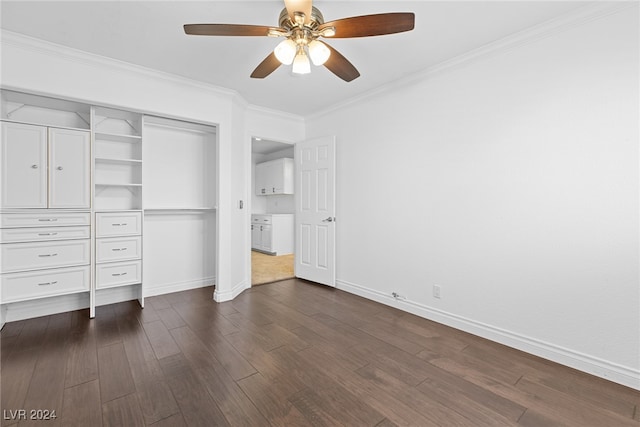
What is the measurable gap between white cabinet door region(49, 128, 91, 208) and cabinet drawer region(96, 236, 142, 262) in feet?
1.38

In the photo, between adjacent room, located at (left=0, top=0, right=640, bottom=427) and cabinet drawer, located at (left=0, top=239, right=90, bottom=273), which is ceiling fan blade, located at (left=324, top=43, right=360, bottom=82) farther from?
cabinet drawer, located at (left=0, top=239, right=90, bottom=273)

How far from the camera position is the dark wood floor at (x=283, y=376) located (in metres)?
1.62

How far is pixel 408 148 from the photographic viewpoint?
10.5 ft

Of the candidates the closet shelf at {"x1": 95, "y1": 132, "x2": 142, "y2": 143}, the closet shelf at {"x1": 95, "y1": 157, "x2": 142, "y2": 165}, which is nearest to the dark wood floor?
the closet shelf at {"x1": 95, "y1": 157, "x2": 142, "y2": 165}

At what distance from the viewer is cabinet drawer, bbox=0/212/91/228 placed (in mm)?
2541

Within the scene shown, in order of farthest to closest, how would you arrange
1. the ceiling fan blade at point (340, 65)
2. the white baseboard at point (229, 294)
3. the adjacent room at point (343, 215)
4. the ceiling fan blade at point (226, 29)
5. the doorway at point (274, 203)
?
the doorway at point (274, 203) < the white baseboard at point (229, 294) < the ceiling fan blade at point (340, 65) < the adjacent room at point (343, 215) < the ceiling fan blade at point (226, 29)

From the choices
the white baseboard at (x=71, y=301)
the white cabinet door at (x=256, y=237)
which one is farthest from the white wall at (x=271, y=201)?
the white baseboard at (x=71, y=301)

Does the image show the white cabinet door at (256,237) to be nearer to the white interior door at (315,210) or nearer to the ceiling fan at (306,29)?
the white interior door at (315,210)

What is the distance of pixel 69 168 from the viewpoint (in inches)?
109

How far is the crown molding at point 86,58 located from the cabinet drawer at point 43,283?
1.97m

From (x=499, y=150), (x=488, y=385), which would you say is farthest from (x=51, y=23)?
(x=488, y=385)

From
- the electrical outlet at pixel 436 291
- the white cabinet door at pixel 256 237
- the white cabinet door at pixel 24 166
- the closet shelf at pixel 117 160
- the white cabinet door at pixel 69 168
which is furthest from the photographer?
the white cabinet door at pixel 256 237

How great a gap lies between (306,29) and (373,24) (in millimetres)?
425

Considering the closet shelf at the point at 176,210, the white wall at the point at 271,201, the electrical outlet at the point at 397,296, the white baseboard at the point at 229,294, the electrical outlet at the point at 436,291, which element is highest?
the white wall at the point at 271,201
